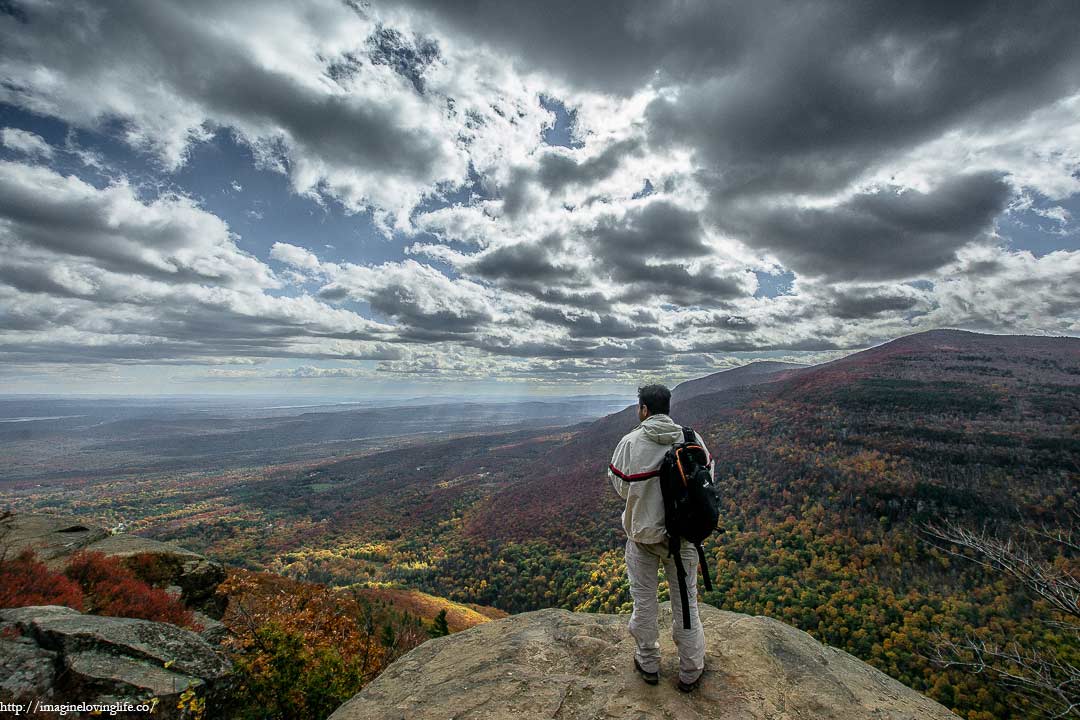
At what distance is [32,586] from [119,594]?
6.16ft

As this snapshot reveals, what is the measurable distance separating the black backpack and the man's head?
2.12 ft

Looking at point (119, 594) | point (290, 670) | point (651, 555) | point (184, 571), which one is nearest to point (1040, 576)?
point (651, 555)

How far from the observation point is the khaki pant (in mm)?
5207

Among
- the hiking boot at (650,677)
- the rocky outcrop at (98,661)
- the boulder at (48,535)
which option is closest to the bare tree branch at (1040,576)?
the hiking boot at (650,677)

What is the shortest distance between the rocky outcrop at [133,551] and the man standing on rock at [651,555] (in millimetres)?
14472

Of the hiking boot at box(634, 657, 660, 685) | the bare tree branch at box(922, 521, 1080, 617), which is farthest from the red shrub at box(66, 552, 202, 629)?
the bare tree branch at box(922, 521, 1080, 617)

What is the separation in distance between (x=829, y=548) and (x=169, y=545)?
91.8m

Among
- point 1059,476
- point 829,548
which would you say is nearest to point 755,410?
point 1059,476

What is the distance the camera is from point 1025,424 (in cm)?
10600

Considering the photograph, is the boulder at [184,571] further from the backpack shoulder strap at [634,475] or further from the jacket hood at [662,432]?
the jacket hood at [662,432]

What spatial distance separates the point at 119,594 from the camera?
9859 mm

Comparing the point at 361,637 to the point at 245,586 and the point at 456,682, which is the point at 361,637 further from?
the point at 456,682

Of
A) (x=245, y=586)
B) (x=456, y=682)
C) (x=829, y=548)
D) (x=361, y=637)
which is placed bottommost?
(x=829, y=548)

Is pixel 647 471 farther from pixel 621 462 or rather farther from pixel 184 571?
pixel 184 571
